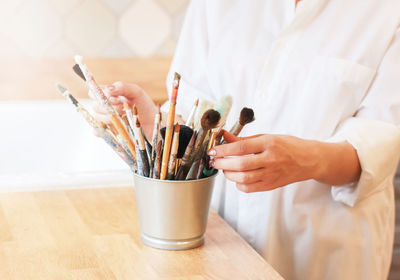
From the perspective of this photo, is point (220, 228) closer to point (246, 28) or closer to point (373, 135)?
point (373, 135)

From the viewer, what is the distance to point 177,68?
4.40ft

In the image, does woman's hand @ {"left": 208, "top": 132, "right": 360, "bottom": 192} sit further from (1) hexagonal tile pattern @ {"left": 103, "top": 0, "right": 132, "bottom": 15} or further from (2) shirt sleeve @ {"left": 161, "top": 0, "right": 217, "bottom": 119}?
(1) hexagonal tile pattern @ {"left": 103, "top": 0, "right": 132, "bottom": 15}

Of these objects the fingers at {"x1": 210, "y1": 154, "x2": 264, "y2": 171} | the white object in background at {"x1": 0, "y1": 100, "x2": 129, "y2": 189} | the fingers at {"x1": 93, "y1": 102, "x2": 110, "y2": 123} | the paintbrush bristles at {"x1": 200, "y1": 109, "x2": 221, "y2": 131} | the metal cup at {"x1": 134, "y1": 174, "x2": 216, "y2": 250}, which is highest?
the paintbrush bristles at {"x1": 200, "y1": 109, "x2": 221, "y2": 131}

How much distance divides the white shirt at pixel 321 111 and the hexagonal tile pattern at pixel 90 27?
0.93 metres

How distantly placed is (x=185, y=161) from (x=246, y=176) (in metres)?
0.10

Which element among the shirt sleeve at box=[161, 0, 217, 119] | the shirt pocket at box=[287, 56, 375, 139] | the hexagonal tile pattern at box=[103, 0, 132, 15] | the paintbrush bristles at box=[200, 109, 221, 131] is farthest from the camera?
the hexagonal tile pattern at box=[103, 0, 132, 15]

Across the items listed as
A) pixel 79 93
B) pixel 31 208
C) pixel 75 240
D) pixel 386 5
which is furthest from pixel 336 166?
pixel 79 93

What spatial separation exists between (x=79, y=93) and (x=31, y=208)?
865 mm

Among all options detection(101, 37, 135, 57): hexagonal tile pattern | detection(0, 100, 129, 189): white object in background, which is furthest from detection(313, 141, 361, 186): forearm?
detection(101, 37, 135, 57): hexagonal tile pattern

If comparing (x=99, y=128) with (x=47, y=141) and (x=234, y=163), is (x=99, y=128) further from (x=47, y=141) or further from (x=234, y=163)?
(x=47, y=141)

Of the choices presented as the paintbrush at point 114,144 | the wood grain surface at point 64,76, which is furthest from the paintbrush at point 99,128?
Answer: the wood grain surface at point 64,76

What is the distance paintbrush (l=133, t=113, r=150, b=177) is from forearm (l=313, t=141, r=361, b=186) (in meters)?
0.30

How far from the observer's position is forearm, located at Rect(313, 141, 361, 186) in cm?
98

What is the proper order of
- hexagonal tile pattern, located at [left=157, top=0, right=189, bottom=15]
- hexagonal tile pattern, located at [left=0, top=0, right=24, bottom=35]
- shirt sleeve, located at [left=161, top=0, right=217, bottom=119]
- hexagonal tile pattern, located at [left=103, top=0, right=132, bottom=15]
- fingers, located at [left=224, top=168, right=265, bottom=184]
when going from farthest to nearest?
1. hexagonal tile pattern, located at [left=157, top=0, right=189, bottom=15]
2. hexagonal tile pattern, located at [left=103, top=0, right=132, bottom=15]
3. hexagonal tile pattern, located at [left=0, top=0, right=24, bottom=35]
4. shirt sleeve, located at [left=161, top=0, right=217, bottom=119]
5. fingers, located at [left=224, top=168, right=265, bottom=184]
